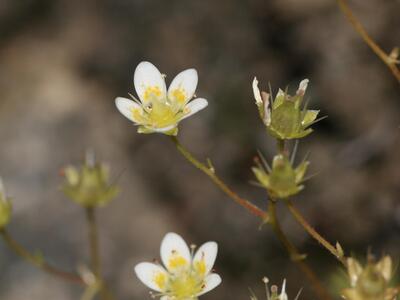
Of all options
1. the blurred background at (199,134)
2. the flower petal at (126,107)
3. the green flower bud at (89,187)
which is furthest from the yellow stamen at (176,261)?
the blurred background at (199,134)

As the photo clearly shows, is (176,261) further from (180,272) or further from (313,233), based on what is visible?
(313,233)

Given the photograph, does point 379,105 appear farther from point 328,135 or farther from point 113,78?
point 113,78

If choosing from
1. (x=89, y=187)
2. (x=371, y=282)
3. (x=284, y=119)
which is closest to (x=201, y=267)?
(x=89, y=187)

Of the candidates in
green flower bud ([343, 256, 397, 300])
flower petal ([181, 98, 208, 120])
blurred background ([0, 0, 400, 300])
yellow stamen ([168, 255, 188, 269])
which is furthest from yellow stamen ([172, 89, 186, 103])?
blurred background ([0, 0, 400, 300])

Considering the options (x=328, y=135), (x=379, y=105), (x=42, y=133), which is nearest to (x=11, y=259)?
(x=42, y=133)

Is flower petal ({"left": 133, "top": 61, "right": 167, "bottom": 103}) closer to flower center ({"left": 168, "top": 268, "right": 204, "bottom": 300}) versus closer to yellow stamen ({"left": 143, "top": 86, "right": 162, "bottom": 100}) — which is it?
yellow stamen ({"left": 143, "top": 86, "right": 162, "bottom": 100})

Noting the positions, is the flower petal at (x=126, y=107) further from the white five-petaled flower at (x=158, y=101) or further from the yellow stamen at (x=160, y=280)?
the yellow stamen at (x=160, y=280)
